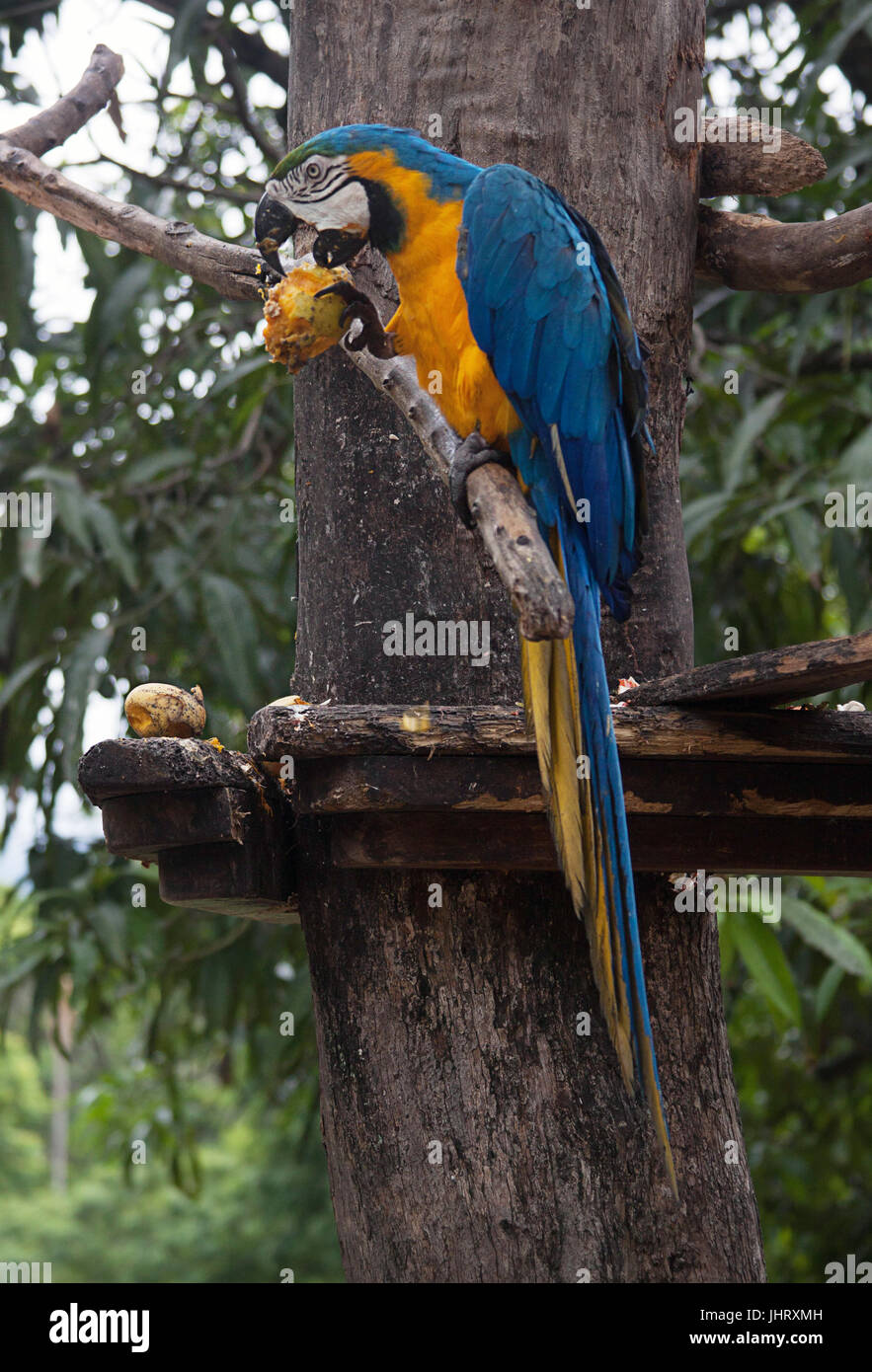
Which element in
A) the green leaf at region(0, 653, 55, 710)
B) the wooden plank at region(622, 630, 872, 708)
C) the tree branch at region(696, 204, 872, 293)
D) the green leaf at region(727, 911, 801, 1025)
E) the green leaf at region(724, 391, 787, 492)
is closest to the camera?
the wooden plank at region(622, 630, 872, 708)

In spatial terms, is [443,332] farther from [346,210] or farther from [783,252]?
[783,252]

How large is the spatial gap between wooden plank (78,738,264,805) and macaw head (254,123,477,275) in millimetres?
560

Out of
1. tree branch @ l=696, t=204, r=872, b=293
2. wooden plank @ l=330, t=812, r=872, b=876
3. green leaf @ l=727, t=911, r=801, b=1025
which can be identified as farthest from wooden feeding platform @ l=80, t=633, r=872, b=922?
green leaf @ l=727, t=911, r=801, b=1025

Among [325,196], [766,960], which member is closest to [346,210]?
[325,196]

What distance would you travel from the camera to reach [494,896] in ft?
4.41

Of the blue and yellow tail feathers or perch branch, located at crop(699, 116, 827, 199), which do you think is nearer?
the blue and yellow tail feathers

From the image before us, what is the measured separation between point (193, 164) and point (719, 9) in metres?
1.54

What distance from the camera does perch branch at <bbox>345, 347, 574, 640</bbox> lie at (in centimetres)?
94

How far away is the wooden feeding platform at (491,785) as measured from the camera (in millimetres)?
1192

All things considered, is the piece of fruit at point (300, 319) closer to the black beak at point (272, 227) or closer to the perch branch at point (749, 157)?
the black beak at point (272, 227)

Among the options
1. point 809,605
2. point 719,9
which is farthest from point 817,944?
point 719,9

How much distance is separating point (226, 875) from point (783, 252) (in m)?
1.00

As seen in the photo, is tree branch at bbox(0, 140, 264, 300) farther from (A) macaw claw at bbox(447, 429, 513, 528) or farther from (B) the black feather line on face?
(A) macaw claw at bbox(447, 429, 513, 528)
